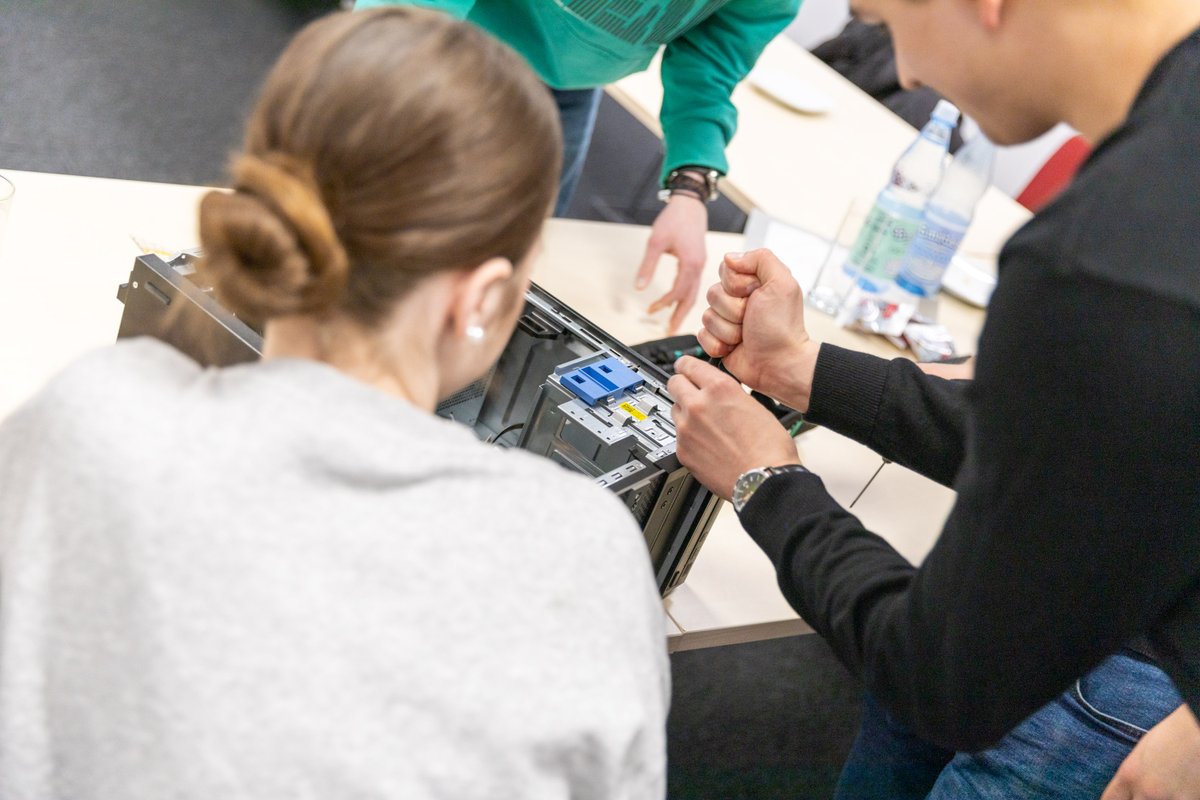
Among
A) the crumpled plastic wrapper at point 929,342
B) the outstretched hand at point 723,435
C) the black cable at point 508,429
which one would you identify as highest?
the outstretched hand at point 723,435

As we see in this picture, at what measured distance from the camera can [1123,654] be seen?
1104 mm

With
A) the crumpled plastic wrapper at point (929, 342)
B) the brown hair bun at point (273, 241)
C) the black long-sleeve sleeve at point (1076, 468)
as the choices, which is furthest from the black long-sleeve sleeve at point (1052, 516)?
the crumpled plastic wrapper at point (929, 342)

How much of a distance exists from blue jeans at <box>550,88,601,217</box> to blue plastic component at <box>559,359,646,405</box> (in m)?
0.78

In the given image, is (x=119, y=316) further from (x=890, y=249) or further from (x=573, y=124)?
(x=890, y=249)

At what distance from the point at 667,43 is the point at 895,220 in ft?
1.55

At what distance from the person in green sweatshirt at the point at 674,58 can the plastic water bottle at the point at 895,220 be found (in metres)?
0.28

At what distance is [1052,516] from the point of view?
2.26ft

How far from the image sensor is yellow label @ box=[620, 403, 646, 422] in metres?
1.08

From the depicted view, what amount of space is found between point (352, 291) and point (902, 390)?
68cm

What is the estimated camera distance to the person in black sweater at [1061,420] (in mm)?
636

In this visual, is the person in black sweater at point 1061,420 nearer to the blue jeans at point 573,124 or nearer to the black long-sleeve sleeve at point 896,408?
the black long-sleeve sleeve at point 896,408

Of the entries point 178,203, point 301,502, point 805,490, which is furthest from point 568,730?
point 178,203

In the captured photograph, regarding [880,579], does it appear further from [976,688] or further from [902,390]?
[902,390]

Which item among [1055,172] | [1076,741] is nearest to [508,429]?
[1076,741]
